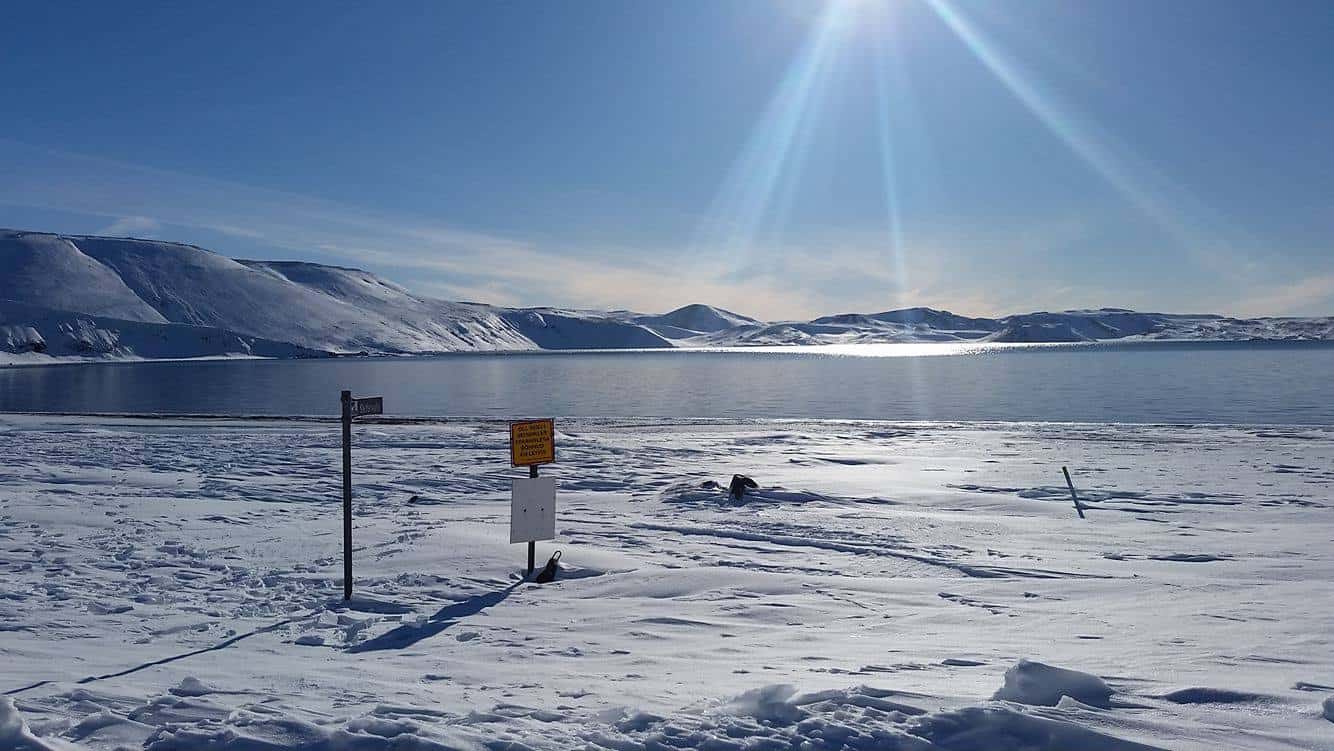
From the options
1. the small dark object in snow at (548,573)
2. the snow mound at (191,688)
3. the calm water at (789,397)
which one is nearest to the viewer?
the snow mound at (191,688)

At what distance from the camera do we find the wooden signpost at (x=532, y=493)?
1046 cm

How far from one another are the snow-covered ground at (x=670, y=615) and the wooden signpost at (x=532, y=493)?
1.88ft

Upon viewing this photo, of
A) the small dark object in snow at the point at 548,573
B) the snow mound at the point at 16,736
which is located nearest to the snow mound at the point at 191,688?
the snow mound at the point at 16,736

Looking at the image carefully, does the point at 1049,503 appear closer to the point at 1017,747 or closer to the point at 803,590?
the point at 803,590

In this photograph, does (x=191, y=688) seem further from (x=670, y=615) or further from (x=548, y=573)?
(x=548, y=573)

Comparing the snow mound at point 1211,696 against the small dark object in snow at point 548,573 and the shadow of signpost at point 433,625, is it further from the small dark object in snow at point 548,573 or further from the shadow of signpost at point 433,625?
the small dark object in snow at point 548,573

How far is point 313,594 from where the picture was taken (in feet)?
30.8

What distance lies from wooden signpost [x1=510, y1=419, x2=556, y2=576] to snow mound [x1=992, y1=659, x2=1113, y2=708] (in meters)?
6.18

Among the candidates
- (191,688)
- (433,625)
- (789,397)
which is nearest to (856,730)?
(191,688)

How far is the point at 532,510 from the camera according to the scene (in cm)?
1058

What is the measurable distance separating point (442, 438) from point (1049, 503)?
71.3 feet

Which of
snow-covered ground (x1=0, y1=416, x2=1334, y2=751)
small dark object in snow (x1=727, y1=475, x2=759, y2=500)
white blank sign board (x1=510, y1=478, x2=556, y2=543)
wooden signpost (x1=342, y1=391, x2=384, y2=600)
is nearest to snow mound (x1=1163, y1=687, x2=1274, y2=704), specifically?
snow-covered ground (x1=0, y1=416, x2=1334, y2=751)

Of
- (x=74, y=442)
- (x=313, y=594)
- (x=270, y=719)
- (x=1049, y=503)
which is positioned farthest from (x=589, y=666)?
(x=74, y=442)

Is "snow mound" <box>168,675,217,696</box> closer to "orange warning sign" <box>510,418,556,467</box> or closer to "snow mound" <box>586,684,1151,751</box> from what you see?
"snow mound" <box>586,684,1151,751</box>
